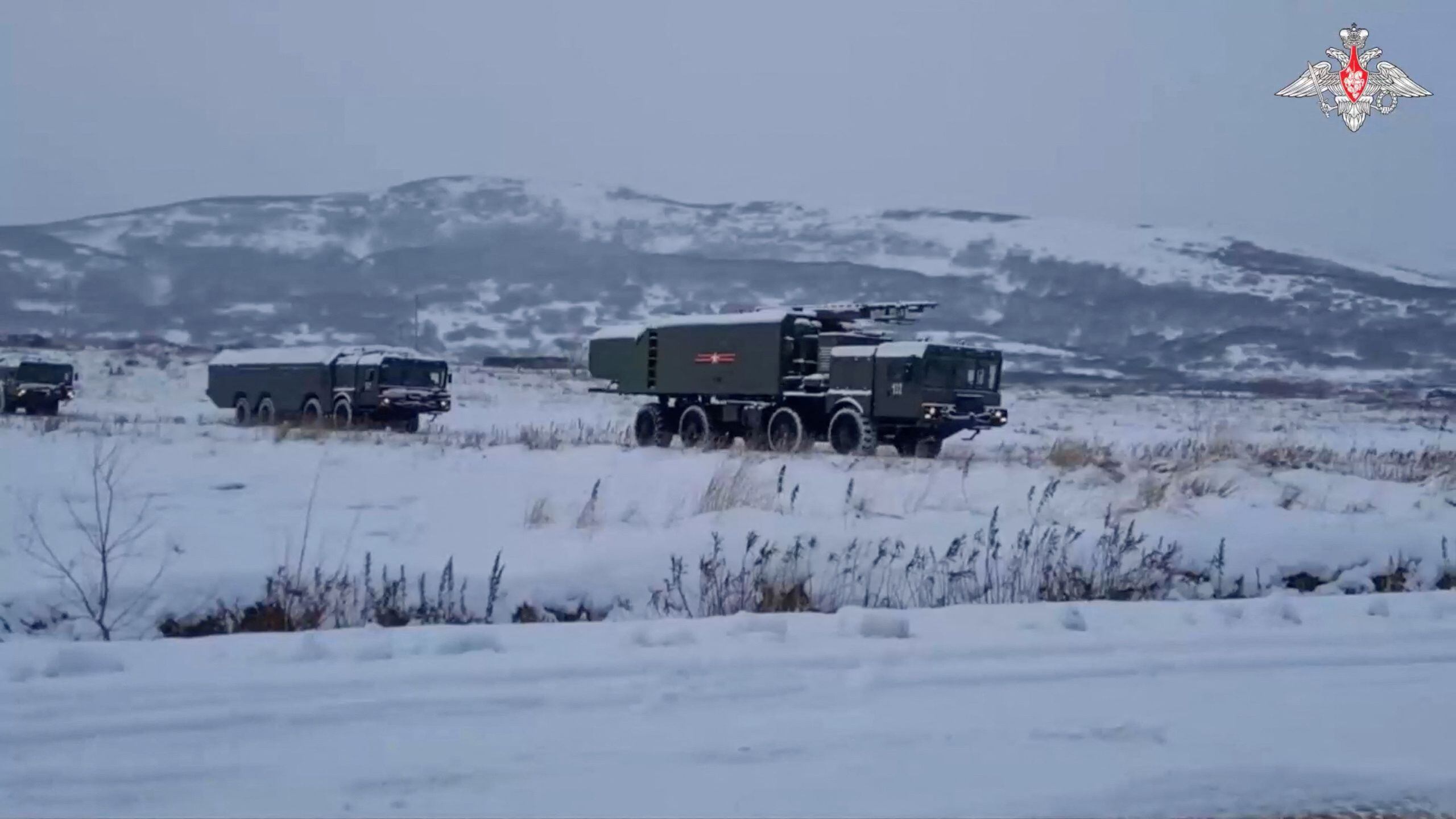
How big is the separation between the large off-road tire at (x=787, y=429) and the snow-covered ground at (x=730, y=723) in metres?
17.5

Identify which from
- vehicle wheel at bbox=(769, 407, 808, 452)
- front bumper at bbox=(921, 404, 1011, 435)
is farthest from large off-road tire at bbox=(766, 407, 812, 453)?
front bumper at bbox=(921, 404, 1011, 435)

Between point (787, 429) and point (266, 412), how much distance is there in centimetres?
1635

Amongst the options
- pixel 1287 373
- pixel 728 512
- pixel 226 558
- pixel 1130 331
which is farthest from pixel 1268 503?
pixel 1130 331

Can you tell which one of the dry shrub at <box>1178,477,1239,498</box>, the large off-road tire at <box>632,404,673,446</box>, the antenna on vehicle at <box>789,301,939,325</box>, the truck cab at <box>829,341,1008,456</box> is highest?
the antenna on vehicle at <box>789,301,939,325</box>

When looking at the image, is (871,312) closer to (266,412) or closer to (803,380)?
(803,380)

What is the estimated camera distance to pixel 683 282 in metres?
97.2

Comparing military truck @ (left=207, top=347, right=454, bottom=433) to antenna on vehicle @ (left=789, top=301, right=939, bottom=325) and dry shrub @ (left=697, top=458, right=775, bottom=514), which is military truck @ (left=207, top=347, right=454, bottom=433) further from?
dry shrub @ (left=697, top=458, right=775, bottom=514)

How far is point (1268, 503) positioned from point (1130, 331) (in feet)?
223

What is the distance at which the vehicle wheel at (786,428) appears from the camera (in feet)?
83.2

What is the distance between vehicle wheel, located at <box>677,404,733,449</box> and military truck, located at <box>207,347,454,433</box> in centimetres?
710

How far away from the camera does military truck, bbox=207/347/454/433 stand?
104 ft

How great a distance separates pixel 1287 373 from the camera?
63.7 meters

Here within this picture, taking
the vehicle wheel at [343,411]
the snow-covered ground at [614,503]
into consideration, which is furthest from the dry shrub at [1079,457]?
the vehicle wheel at [343,411]

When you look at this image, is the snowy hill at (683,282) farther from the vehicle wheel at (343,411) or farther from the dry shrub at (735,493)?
the dry shrub at (735,493)
